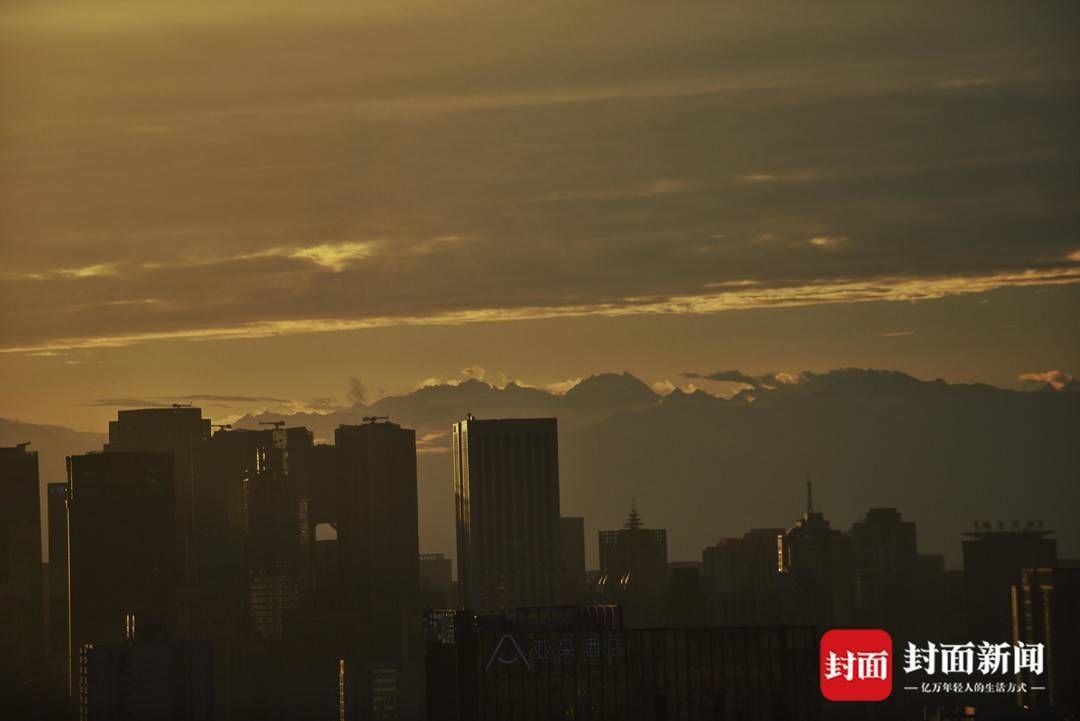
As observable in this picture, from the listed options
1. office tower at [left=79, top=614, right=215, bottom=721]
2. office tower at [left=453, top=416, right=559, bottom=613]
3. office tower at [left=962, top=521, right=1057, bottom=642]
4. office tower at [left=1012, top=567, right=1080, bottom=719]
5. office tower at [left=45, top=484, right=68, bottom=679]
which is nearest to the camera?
office tower at [left=1012, top=567, right=1080, bottom=719]

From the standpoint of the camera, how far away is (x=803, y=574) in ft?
368

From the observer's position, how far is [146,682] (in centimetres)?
9094

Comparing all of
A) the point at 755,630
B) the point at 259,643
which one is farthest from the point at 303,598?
the point at 755,630

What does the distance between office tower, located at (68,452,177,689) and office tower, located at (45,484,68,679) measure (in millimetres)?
572

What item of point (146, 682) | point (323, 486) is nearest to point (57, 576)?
point (323, 486)

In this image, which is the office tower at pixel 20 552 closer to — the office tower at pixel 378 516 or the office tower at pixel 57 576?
the office tower at pixel 57 576

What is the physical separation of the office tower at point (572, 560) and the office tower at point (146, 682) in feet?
90.8

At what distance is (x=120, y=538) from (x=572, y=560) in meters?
30.2

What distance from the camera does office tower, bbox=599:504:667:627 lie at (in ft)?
347

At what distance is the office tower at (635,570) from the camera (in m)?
106

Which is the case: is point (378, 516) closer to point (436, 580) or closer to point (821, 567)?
point (436, 580)

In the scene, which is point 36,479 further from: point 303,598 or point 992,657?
point 992,657

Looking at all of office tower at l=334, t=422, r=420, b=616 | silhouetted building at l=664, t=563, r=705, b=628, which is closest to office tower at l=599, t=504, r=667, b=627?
silhouetted building at l=664, t=563, r=705, b=628

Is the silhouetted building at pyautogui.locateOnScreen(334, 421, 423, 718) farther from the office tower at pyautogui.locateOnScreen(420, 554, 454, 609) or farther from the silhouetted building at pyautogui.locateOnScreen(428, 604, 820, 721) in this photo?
the silhouetted building at pyautogui.locateOnScreen(428, 604, 820, 721)
